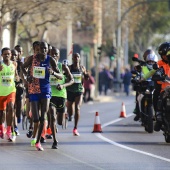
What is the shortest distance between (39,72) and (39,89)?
0.30m

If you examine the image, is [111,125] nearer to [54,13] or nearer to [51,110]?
[51,110]

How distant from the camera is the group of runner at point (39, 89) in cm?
1631

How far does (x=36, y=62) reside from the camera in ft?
53.9

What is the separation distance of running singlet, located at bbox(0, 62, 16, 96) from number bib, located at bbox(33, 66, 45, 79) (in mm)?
2203

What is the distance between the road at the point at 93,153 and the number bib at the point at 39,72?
128cm

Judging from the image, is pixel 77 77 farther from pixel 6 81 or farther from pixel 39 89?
pixel 39 89

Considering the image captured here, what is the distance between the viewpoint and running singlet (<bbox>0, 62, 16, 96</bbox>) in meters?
18.5

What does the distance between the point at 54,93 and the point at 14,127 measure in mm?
1940

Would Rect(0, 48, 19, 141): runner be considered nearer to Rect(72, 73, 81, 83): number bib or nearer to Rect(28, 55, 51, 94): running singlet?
Rect(28, 55, 51, 94): running singlet

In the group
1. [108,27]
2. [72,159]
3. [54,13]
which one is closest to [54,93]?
[72,159]

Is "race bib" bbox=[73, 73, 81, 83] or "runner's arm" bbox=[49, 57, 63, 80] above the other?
"runner's arm" bbox=[49, 57, 63, 80]

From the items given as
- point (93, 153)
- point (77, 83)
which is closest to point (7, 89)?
point (77, 83)

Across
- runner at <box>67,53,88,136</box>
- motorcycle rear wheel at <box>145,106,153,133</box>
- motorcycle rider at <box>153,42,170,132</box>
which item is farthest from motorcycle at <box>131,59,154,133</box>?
motorcycle rider at <box>153,42,170,132</box>

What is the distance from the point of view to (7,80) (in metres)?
18.5
